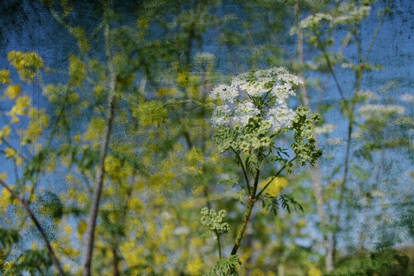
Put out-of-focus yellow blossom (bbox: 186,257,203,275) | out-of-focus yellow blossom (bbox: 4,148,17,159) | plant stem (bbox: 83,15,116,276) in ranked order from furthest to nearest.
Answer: out-of-focus yellow blossom (bbox: 186,257,203,275) → out-of-focus yellow blossom (bbox: 4,148,17,159) → plant stem (bbox: 83,15,116,276)

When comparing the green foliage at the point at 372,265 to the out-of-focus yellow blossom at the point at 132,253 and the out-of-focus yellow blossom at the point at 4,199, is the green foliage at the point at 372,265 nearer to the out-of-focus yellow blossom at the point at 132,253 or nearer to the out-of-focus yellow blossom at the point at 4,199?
the out-of-focus yellow blossom at the point at 132,253

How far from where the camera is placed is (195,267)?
5.16 ft

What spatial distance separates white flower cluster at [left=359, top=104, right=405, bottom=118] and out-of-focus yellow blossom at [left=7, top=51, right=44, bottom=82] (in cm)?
162

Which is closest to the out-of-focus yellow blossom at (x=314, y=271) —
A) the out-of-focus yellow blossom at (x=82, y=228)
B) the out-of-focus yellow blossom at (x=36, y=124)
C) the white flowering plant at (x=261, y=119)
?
the white flowering plant at (x=261, y=119)

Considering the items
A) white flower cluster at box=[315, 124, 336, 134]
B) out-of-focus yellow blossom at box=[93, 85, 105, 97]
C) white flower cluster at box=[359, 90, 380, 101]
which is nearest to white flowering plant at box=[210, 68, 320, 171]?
out-of-focus yellow blossom at box=[93, 85, 105, 97]

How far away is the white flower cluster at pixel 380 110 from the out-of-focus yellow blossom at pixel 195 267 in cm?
115

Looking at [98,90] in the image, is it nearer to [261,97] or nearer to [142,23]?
[142,23]

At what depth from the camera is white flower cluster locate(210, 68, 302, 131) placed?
964 mm

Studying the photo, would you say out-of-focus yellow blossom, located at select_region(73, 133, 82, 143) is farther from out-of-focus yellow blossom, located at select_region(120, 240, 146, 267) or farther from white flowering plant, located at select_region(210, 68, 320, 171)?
white flowering plant, located at select_region(210, 68, 320, 171)

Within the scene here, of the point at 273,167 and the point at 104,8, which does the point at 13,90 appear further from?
the point at 273,167

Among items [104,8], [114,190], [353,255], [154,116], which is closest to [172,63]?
[154,116]

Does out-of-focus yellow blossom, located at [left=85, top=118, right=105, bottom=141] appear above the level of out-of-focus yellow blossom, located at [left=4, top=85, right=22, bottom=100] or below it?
below

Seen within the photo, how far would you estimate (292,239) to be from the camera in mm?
1790

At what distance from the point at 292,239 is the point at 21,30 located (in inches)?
66.6
